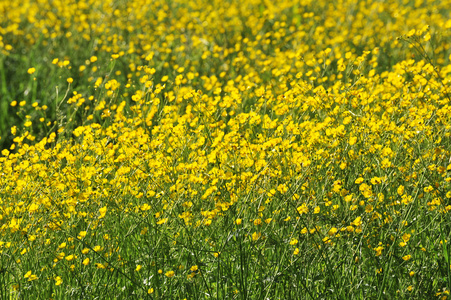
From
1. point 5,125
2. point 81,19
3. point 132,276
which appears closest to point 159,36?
point 81,19

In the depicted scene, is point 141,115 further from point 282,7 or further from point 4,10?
point 4,10

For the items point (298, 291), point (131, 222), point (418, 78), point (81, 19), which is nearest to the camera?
point (298, 291)

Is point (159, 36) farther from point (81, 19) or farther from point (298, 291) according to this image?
point (298, 291)

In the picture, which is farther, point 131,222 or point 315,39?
point 315,39

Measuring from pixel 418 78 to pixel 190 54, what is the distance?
10.4ft

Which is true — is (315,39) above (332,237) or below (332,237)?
below

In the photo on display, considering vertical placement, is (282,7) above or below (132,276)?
below

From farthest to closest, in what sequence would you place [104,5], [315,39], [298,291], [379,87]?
[104,5] → [315,39] → [379,87] → [298,291]

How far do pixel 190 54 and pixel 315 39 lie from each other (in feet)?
4.24

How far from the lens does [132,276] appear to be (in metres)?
2.70

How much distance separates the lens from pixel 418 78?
371 centimetres

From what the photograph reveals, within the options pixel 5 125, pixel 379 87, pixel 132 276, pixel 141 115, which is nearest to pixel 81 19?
pixel 5 125

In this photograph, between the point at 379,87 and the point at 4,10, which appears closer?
the point at 379,87

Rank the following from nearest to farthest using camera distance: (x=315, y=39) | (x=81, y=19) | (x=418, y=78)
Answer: (x=418, y=78), (x=315, y=39), (x=81, y=19)
